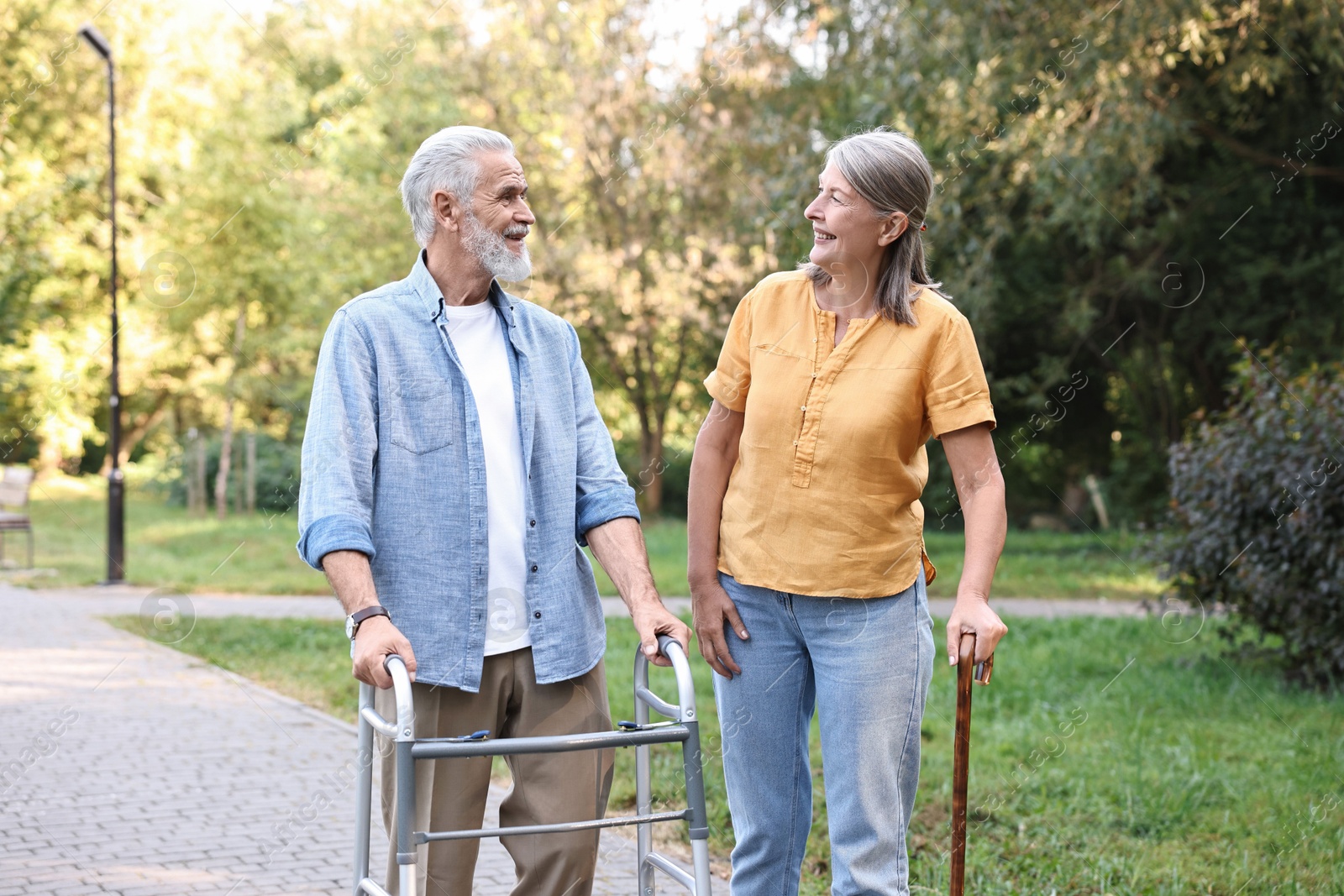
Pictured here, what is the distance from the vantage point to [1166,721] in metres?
7.02

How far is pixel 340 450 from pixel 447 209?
1.93 feet

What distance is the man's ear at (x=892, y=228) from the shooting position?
2.74 meters

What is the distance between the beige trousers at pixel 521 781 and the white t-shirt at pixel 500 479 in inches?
2.9

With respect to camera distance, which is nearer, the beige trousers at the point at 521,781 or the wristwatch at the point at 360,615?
the wristwatch at the point at 360,615

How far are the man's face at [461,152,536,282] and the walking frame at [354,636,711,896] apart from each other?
89cm

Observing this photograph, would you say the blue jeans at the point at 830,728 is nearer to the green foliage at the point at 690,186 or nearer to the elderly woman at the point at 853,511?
the elderly woman at the point at 853,511

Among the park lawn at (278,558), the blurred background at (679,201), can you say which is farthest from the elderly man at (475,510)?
the park lawn at (278,558)

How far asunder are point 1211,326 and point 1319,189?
Answer: 2.31 metres

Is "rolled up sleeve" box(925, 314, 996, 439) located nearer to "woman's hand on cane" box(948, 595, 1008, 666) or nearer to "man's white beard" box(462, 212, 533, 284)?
"woman's hand on cane" box(948, 595, 1008, 666)

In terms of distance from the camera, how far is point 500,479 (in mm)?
2830

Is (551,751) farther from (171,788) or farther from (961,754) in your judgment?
(171,788)

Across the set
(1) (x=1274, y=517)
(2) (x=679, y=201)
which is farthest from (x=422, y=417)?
(2) (x=679, y=201)

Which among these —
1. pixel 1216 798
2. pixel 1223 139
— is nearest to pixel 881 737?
pixel 1216 798

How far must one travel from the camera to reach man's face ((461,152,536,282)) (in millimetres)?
2785
